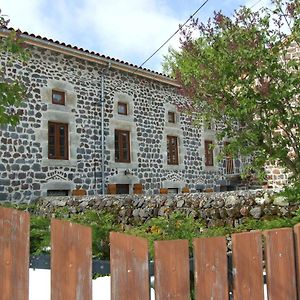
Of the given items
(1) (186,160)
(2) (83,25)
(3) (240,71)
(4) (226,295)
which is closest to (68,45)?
(2) (83,25)

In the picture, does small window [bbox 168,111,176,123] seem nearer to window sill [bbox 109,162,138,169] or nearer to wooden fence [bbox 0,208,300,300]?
window sill [bbox 109,162,138,169]

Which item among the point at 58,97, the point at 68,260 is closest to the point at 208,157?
the point at 58,97

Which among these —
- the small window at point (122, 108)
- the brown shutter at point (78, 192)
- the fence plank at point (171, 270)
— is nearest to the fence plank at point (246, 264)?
the fence plank at point (171, 270)

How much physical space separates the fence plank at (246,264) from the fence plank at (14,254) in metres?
0.99

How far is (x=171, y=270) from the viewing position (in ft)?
6.00

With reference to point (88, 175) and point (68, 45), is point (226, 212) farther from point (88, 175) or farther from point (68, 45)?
point (68, 45)

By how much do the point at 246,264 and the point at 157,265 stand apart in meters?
0.46

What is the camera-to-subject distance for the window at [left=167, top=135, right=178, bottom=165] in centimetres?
1529

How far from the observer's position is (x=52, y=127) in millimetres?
11953

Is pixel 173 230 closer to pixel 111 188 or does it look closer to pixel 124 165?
pixel 111 188

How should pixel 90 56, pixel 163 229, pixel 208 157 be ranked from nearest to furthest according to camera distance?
pixel 163 229, pixel 90 56, pixel 208 157

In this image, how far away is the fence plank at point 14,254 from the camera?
1.67 metres

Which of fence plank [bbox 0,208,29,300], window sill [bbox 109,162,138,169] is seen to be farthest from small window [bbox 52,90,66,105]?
fence plank [bbox 0,208,29,300]

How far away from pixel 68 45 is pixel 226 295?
11.1m
